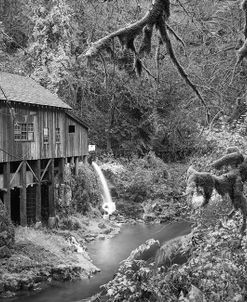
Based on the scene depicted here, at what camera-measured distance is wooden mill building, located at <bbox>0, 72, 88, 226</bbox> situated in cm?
2017

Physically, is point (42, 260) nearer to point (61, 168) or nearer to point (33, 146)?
point (33, 146)

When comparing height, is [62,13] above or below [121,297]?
above

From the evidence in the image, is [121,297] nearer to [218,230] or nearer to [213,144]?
[218,230]

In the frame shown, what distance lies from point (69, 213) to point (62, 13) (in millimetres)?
14677

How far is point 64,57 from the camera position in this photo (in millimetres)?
31781

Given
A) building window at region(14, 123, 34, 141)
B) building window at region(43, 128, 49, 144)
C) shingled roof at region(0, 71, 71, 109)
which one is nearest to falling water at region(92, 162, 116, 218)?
building window at region(43, 128, 49, 144)

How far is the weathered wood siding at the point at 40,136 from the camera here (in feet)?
65.7

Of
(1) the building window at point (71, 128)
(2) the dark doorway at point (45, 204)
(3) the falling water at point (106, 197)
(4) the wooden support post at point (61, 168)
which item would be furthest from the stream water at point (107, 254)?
(1) the building window at point (71, 128)

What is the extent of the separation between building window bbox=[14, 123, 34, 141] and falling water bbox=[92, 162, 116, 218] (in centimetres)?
900

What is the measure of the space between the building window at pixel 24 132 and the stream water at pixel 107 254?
6.00 m

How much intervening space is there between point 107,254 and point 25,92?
8.68 metres

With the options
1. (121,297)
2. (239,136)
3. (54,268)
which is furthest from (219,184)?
(54,268)

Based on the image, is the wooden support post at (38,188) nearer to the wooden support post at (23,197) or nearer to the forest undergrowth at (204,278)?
the wooden support post at (23,197)

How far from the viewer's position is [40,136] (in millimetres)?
22562
